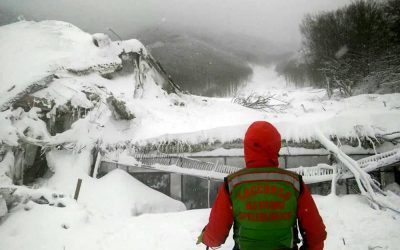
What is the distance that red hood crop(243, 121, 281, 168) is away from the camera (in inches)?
88.4

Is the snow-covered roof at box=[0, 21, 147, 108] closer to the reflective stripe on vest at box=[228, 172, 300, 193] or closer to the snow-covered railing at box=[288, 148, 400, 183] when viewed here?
the snow-covered railing at box=[288, 148, 400, 183]

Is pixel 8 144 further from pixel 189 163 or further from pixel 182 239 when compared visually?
pixel 182 239

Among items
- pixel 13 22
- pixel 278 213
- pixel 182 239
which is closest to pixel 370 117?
pixel 182 239

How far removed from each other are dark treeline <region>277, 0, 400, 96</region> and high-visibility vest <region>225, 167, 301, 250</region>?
48.3ft

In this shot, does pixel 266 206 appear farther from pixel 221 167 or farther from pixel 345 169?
pixel 221 167

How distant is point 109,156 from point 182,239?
4800 mm

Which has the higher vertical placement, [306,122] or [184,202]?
[306,122]

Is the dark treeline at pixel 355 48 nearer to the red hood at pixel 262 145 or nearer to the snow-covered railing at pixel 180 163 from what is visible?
the snow-covered railing at pixel 180 163

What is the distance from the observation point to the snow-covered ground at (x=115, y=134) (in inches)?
233

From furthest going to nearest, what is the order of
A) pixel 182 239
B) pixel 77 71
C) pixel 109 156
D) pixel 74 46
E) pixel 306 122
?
pixel 74 46 → pixel 77 71 → pixel 109 156 → pixel 306 122 → pixel 182 239

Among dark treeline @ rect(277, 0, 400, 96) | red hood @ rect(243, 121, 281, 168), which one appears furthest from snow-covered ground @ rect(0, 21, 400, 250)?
dark treeline @ rect(277, 0, 400, 96)

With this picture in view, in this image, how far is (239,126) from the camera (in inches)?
333

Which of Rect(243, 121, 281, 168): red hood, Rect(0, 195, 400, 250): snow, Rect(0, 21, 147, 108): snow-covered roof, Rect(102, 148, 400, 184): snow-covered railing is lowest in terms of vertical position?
Rect(0, 195, 400, 250): snow

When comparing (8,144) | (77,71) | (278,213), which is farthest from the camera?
(77,71)
